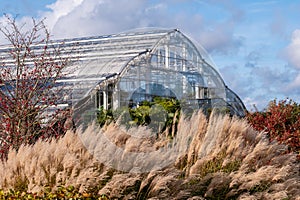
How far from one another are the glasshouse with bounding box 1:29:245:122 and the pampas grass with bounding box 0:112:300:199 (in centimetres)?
934

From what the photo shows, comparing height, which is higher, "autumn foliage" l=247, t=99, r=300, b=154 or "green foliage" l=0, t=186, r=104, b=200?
"autumn foliage" l=247, t=99, r=300, b=154

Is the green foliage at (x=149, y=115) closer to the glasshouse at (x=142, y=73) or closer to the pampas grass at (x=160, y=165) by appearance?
the glasshouse at (x=142, y=73)

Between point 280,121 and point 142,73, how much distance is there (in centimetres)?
851

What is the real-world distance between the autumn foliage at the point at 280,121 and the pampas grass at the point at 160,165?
11.6 feet

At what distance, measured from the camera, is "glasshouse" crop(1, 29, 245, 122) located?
1917 cm

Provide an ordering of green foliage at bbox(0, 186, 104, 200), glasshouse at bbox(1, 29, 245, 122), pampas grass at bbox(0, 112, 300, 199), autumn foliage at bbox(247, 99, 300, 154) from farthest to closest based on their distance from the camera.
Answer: glasshouse at bbox(1, 29, 245, 122) → autumn foliage at bbox(247, 99, 300, 154) → pampas grass at bbox(0, 112, 300, 199) → green foliage at bbox(0, 186, 104, 200)

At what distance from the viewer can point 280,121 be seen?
41.3ft

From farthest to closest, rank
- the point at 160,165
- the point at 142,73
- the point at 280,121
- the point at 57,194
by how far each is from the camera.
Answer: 1. the point at 142,73
2. the point at 280,121
3. the point at 160,165
4. the point at 57,194

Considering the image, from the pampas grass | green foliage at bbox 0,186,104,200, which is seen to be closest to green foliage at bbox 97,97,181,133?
the pampas grass

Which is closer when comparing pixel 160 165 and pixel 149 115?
pixel 160 165

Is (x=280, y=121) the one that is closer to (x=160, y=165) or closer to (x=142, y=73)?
(x=160, y=165)

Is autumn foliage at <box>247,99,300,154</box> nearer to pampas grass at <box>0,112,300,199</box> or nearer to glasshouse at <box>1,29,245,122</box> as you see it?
pampas grass at <box>0,112,300,199</box>

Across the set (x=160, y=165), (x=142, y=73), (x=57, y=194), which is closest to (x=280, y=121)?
(x=160, y=165)

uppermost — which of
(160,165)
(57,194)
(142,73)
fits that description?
(142,73)
